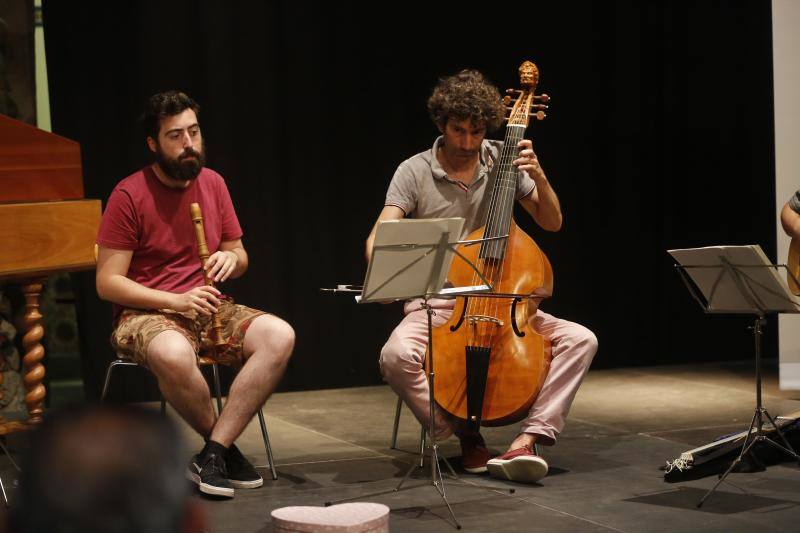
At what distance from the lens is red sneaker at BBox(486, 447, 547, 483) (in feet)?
11.0

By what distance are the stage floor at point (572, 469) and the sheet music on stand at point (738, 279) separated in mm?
561

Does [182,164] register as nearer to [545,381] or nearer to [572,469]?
[545,381]

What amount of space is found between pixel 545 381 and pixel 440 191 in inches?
29.7

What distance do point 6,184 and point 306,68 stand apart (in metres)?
2.06

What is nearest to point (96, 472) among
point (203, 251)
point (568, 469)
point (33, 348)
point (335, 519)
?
point (335, 519)

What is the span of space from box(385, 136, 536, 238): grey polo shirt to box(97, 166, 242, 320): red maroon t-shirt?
0.65 metres

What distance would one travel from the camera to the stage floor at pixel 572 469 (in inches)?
119

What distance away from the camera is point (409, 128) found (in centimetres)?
546

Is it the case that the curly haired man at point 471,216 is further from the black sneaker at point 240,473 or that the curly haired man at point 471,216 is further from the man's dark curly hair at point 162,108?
the man's dark curly hair at point 162,108

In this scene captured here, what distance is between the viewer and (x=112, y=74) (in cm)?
479

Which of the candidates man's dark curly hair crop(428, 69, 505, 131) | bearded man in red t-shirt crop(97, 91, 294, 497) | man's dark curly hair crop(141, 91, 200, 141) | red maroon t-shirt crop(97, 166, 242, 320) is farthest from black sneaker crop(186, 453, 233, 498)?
man's dark curly hair crop(428, 69, 505, 131)

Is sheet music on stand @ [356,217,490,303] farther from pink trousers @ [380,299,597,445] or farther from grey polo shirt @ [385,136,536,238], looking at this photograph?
grey polo shirt @ [385,136,536,238]

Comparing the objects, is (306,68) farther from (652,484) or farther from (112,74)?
(652,484)

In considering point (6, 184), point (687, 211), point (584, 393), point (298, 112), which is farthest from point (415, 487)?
point (687, 211)
